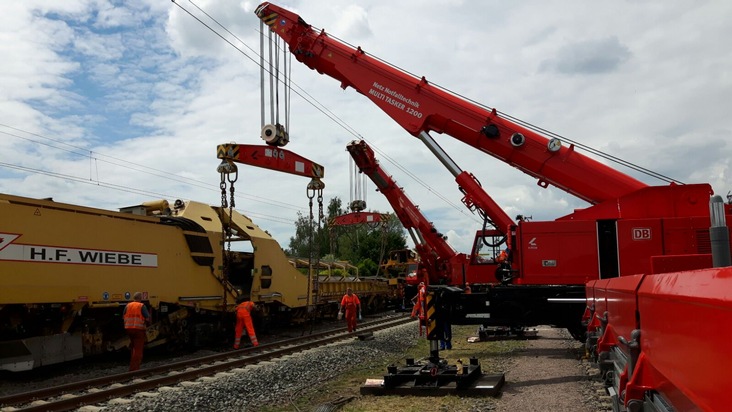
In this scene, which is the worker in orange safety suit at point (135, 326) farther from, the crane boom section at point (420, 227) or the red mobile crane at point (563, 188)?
the crane boom section at point (420, 227)

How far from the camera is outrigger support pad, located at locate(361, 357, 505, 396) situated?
27.7ft

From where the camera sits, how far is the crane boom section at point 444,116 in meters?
11.4

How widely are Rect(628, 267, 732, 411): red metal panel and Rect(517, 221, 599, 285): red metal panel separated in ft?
27.9

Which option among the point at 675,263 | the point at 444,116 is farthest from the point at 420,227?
the point at 675,263

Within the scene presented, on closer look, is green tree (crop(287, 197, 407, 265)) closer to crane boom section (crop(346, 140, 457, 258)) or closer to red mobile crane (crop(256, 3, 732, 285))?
crane boom section (crop(346, 140, 457, 258))

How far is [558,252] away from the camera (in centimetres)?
1114

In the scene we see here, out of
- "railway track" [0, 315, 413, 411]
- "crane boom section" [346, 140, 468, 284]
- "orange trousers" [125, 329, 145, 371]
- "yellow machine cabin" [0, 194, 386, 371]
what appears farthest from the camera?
"crane boom section" [346, 140, 468, 284]

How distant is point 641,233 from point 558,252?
4.88ft

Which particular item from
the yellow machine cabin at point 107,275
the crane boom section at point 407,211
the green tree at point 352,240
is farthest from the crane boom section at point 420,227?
the green tree at point 352,240

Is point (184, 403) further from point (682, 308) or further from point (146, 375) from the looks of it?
point (682, 308)

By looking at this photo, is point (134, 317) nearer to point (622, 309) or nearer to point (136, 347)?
point (136, 347)

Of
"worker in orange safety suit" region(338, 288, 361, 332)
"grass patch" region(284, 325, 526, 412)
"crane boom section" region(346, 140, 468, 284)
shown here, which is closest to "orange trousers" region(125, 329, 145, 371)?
"grass patch" region(284, 325, 526, 412)

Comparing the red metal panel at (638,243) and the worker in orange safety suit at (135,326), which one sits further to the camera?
the worker in orange safety suit at (135,326)

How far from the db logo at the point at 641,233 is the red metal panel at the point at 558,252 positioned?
0.68 m
